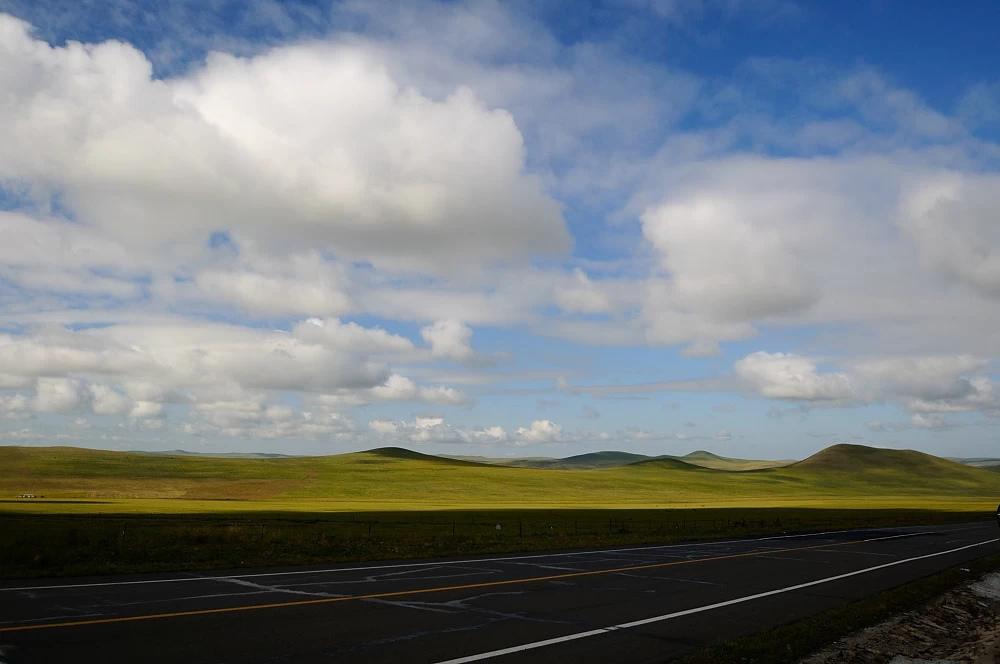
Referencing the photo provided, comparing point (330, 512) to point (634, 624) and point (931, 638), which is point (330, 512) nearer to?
point (634, 624)

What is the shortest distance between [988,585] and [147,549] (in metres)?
28.2

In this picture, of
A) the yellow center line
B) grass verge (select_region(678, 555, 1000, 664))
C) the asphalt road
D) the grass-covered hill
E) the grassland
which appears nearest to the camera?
the asphalt road

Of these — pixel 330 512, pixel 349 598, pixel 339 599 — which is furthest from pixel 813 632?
pixel 330 512

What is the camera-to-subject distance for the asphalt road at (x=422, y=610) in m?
10.5

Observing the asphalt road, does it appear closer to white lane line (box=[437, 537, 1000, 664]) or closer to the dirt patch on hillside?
white lane line (box=[437, 537, 1000, 664])

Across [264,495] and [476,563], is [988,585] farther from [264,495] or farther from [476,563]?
[264,495]

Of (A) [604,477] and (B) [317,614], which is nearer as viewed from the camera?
(B) [317,614]

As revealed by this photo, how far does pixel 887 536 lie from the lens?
44.0m

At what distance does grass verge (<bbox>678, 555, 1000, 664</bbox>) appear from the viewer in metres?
10.9

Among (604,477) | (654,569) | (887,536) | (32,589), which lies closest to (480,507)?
(887,536)

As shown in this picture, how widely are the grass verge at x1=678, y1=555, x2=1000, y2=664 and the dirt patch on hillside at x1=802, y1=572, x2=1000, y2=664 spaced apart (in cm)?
25

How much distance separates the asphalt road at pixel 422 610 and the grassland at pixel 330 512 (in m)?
4.82

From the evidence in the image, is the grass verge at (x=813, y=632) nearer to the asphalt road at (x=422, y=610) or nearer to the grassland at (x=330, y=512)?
the asphalt road at (x=422, y=610)

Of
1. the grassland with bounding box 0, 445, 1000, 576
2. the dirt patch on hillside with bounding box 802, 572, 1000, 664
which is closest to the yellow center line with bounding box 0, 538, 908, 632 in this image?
the grassland with bounding box 0, 445, 1000, 576
